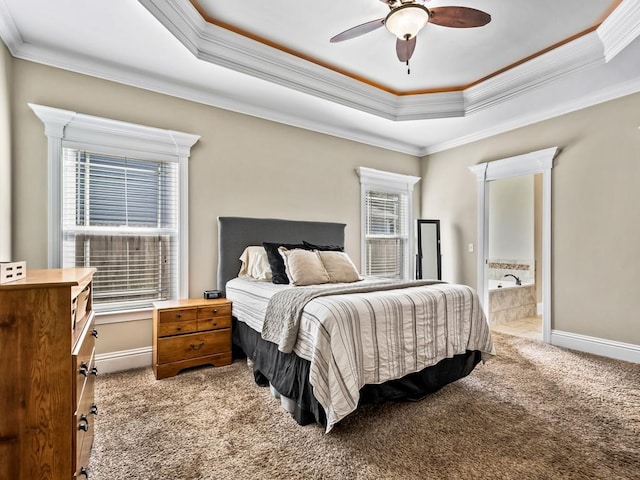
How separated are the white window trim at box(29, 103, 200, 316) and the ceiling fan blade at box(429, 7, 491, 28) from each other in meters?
2.37

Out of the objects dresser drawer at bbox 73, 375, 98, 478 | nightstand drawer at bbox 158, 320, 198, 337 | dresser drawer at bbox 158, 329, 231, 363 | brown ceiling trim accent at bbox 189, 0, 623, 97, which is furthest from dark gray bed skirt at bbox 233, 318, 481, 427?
brown ceiling trim accent at bbox 189, 0, 623, 97

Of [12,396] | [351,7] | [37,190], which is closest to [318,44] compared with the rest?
[351,7]

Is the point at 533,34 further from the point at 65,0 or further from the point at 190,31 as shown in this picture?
the point at 65,0

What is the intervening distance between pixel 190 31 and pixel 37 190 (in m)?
1.78

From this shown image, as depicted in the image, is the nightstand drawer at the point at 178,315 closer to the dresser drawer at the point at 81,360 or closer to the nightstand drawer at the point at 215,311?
the nightstand drawer at the point at 215,311

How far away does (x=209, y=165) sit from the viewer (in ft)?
11.4

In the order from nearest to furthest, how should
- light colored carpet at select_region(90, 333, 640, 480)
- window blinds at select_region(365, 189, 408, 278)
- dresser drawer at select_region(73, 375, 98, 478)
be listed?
dresser drawer at select_region(73, 375, 98, 478) → light colored carpet at select_region(90, 333, 640, 480) → window blinds at select_region(365, 189, 408, 278)

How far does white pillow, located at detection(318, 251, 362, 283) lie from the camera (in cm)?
316

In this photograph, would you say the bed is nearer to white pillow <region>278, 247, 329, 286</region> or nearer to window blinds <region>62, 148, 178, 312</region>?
white pillow <region>278, 247, 329, 286</region>

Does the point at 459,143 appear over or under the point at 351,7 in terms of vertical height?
under

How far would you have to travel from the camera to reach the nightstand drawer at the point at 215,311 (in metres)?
2.95

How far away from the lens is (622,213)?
330 centimetres

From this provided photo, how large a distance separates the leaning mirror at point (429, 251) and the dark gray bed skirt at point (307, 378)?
2.26 metres

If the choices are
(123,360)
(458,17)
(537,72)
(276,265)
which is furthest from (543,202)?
(123,360)
